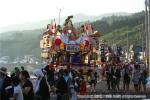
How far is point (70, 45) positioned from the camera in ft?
139

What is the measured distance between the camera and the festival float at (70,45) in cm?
4262

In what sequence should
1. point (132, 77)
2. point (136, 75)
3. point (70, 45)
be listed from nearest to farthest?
point (136, 75) → point (132, 77) → point (70, 45)

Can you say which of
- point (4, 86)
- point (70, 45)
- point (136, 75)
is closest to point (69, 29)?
point (70, 45)

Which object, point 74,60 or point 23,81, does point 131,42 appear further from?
point 23,81

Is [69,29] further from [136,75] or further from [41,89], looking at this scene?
[41,89]

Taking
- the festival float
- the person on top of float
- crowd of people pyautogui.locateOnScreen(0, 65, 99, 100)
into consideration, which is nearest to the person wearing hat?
crowd of people pyautogui.locateOnScreen(0, 65, 99, 100)

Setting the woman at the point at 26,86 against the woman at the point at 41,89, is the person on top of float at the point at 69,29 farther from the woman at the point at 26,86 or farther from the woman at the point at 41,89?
the woman at the point at 26,86

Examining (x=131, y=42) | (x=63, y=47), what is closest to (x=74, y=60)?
(x=63, y=47)

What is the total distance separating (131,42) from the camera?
7781 inches

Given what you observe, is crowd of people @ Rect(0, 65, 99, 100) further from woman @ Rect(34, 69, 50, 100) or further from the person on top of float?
the person on top of float

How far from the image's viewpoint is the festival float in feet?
140

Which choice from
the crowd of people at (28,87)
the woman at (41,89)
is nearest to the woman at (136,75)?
the crowd of people at (28,87)

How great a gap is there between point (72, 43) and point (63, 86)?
79.9 feet

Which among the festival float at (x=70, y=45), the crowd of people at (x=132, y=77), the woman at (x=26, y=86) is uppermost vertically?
the woman at (x=26, y=86)
